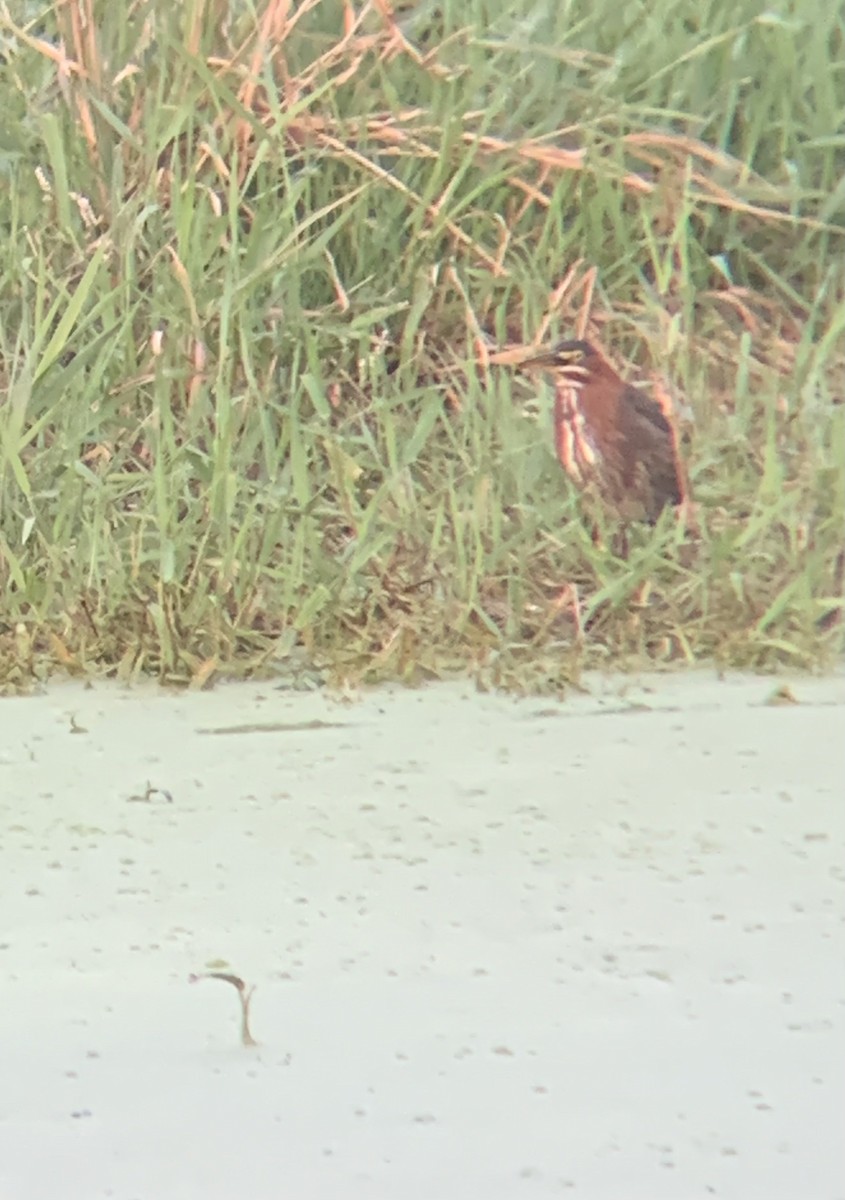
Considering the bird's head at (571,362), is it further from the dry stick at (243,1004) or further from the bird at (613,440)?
the dry stick at (243,1004)

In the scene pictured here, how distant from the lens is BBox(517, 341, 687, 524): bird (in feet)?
11.1

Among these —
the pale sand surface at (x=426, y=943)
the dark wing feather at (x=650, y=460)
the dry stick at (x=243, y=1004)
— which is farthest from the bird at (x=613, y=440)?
the dry stick at (x=243, y=1004)

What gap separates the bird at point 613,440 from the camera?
3395 mm

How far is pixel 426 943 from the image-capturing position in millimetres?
2064

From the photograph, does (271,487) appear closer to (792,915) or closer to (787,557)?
(787,557)

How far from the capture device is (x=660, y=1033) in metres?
1.86

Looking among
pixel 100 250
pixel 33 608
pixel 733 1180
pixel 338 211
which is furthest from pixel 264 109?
pixel 733 1180

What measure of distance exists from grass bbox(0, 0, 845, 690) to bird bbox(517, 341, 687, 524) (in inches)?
2.0

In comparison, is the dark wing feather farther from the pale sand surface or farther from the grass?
the pale sand surface

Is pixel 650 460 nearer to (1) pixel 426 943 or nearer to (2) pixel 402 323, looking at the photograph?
(2) pixel 402 323

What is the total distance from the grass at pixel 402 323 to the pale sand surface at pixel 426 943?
226 millimetres

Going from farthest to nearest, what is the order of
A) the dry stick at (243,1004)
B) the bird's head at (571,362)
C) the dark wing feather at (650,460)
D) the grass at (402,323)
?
the bird's head at (571,362) → the dark wing feather at (650,460) → the grass at (402,323) → the dry stick at (243,1004)

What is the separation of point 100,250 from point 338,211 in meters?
0.50

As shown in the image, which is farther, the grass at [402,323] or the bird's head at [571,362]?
the bird's head at [571,362]
